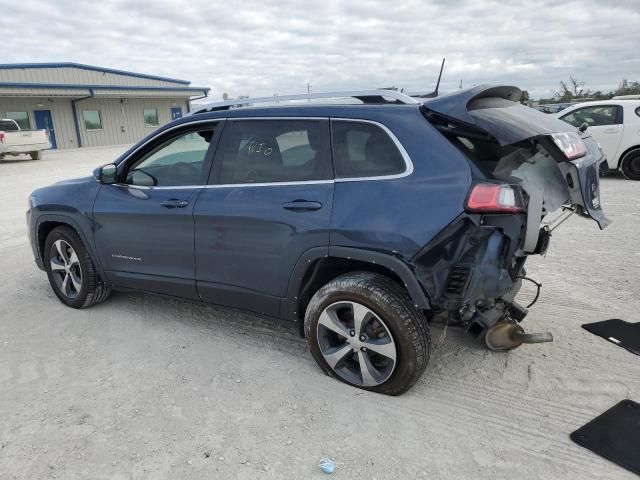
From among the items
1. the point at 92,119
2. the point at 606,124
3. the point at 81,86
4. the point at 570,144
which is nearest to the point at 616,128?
the point at 606,124

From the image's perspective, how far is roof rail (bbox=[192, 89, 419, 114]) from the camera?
3184 millimetres

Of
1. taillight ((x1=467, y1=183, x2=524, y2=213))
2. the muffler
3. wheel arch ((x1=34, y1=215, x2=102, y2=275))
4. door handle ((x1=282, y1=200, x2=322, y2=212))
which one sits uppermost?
taillight ((x1=467, y1=183, x2=524, y2=213))

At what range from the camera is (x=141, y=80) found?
33031 mm

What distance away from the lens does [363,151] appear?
3.03 m

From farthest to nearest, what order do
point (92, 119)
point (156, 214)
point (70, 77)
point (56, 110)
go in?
point (92, 119)
point (70, 77)
point (56, 110)
point (156, 214)

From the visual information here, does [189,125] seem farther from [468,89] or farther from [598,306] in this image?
[598,306]

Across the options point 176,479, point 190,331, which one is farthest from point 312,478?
point 190,331

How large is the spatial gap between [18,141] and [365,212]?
69.3ft

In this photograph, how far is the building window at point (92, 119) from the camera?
97.5 ft

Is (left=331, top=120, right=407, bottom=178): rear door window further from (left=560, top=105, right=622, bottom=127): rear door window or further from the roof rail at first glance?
(left=560, top=105, right=622, bottom=127): rear door window

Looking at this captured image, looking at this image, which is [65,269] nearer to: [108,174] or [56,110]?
[108,174]

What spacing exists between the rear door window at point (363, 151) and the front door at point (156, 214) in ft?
3.50

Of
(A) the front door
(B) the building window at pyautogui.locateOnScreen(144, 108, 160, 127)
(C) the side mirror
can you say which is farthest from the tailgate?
(B) the building window at pyautogui.locateOnScreen(144, 108, 160, 127)

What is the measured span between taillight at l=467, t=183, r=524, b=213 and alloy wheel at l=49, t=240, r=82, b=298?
3446mm
